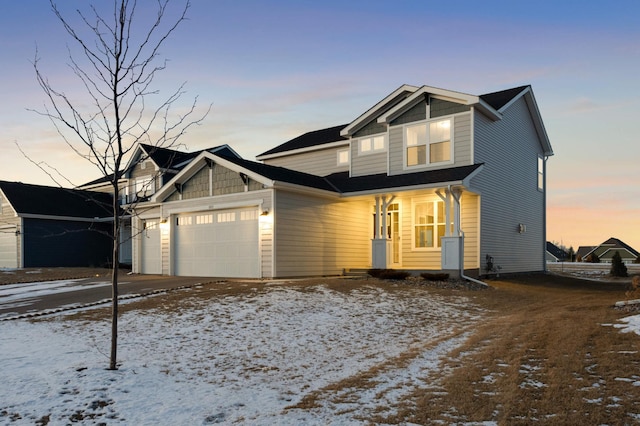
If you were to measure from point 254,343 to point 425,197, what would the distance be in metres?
12.0

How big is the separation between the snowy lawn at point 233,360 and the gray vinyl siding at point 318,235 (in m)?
5.21

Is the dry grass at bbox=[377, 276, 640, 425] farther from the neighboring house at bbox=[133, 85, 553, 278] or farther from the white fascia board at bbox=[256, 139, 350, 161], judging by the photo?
the white fascia board at bbox=[256, 139, 350, 161]

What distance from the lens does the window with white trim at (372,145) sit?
68.1 ft

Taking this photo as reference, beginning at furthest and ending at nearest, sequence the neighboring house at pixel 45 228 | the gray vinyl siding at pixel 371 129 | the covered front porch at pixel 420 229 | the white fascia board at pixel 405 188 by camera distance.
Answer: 1. the neighboring house at pixel 45 228
2. the gray vinyl siding at pixel 371 129
3. the covered front porch at pixel 420 229
4. the white fascia board at pixel 405 188

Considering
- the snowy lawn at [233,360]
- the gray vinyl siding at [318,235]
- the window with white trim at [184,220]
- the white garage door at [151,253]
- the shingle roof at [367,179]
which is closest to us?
the snowy lawn at [233,360]

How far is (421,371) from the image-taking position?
667 centimetres

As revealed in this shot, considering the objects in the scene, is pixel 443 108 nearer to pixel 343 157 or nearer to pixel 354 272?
pixel 343 157

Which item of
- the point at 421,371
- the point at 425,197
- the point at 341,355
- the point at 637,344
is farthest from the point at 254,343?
the point at 425,197

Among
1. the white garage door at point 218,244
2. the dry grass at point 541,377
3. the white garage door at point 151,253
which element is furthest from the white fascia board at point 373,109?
the dry grass at point 541,377

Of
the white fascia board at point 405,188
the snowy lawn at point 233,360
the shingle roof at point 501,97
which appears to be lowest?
the snowy lawn at point 233,360

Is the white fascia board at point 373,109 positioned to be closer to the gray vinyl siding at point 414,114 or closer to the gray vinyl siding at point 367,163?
the gray vinyl siding at point 367,163

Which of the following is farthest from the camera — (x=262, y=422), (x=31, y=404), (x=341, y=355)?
(x=341, y=355)

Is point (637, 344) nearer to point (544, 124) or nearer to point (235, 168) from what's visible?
point (235, 168)

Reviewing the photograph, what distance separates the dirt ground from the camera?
4859mm
